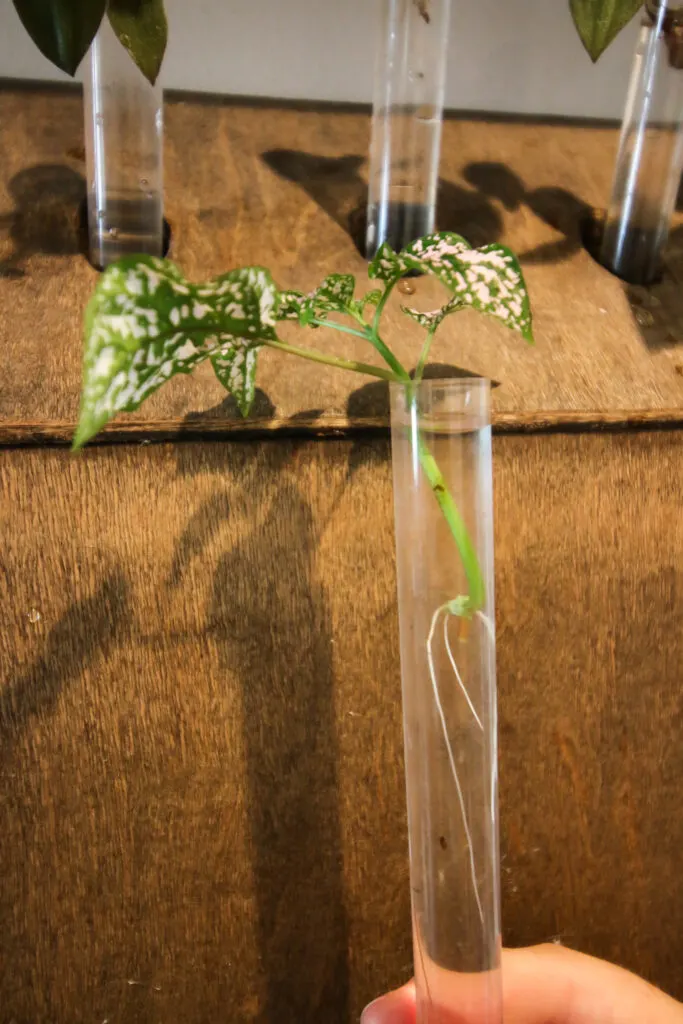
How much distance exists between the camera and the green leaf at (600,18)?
2.17 ft

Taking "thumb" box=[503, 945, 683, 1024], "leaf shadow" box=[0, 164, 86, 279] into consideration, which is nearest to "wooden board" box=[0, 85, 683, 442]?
"leaf shadow" box=[0, 164, 86, 279]

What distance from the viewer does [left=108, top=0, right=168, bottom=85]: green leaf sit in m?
0.61

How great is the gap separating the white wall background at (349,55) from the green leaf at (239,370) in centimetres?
51

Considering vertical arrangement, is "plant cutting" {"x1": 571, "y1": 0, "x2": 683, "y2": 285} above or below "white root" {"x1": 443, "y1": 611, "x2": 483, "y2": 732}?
above

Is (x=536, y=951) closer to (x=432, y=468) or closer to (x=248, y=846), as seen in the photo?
(x=248, y=846)

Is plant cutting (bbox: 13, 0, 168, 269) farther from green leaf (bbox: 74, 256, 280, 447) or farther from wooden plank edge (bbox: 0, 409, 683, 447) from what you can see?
green leaf (bbox: 74, 256, 280, 447)

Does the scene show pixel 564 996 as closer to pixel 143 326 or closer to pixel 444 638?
pixel 444 638

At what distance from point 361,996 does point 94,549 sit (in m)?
0.44

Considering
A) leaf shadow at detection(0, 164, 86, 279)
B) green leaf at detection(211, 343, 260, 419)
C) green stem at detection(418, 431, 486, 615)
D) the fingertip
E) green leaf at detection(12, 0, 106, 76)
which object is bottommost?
the fingertip

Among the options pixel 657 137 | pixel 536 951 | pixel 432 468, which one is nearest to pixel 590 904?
pixel 536 951

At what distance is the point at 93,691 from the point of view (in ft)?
2.01

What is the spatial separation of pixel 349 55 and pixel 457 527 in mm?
649

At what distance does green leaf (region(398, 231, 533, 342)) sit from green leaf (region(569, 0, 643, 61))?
12.2 inches

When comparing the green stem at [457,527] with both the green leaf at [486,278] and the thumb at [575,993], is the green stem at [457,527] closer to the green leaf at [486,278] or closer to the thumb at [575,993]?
the green leaf at [486,278]
